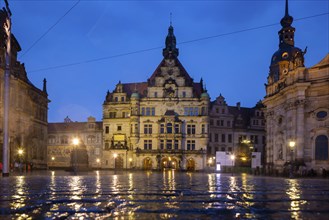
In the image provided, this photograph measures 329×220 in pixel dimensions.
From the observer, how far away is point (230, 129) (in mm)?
85312

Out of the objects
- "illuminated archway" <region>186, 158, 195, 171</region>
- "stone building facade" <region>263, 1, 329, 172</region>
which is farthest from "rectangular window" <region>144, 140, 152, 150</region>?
"stone building facade" <region>263, 1, 329, 172</region>

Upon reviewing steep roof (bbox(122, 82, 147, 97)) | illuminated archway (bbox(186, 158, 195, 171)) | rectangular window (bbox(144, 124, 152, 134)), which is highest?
steep roof (bbox(122, 82, 147, 97))

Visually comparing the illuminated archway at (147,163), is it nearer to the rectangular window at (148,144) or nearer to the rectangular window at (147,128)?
the rectangular window at (148,144)

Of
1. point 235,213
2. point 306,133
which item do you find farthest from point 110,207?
point 306,133

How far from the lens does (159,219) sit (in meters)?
6.11

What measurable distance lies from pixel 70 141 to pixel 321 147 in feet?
211

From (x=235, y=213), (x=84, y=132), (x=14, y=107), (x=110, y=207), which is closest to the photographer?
(x=235, y=213)

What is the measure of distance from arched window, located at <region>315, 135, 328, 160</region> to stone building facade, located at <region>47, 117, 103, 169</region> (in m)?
54.6

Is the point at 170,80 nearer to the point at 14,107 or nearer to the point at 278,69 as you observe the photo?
the point at 278,69

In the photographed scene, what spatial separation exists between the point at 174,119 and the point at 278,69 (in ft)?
79.2

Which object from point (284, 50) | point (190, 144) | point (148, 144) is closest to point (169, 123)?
point (190, 144)

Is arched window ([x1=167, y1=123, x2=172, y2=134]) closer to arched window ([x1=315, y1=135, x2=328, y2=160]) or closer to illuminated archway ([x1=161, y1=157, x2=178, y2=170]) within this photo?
illuminated archway ([x1=161, y1=157, x2=178, y2=170])

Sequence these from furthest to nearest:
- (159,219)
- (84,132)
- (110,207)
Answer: (84,132), (110,207), (159,219)

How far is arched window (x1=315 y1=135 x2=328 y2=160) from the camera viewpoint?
38.6 meters
